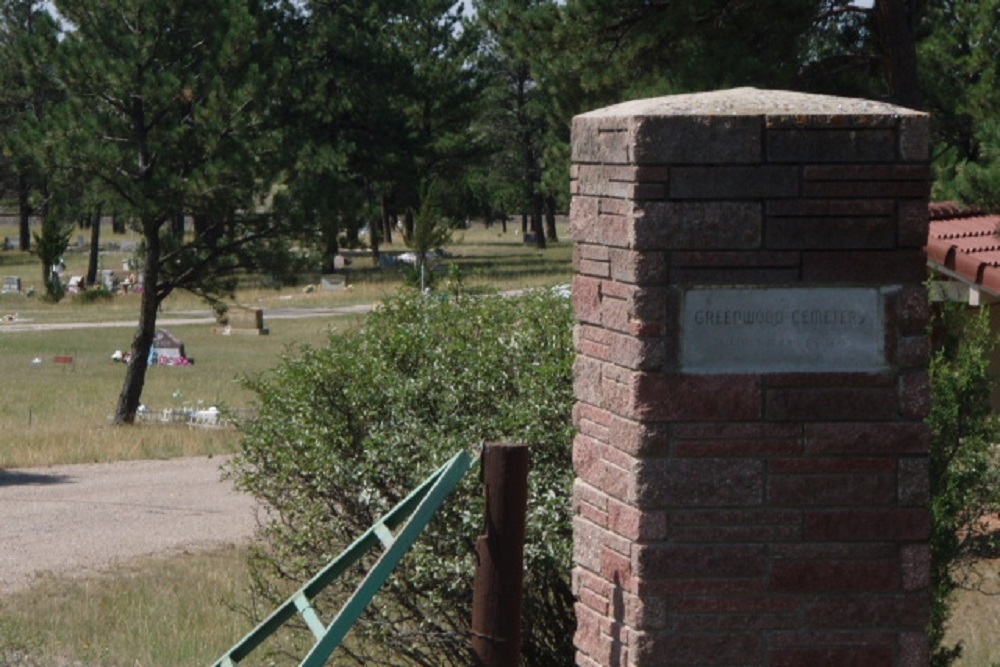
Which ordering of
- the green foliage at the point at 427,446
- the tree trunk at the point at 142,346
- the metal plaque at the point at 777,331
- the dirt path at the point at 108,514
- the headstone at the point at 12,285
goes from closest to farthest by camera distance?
the metal plaque at the point at 777,331, the green foliage at the point at 427,446, the dirt path at the point at 108,514, the tree trunk at the point at 142,346, the headstone at the point at 12,285

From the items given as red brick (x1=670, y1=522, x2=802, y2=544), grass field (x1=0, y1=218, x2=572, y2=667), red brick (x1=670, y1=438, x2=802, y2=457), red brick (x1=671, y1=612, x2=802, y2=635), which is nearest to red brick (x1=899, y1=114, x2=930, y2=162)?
red brick (x1=670, y1=438, x2=802, y2=457)

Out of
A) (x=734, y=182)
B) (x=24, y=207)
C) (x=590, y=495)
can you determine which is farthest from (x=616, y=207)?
(x=24, y=207)

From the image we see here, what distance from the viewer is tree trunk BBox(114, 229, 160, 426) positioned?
82.8 feet

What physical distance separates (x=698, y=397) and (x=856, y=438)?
1.51 feet

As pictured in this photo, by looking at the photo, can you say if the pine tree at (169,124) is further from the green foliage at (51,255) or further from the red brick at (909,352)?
the green foliage at (51,255)

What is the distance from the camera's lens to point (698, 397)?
440 cm

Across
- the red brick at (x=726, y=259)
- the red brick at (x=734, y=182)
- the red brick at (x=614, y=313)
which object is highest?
the red brick at (x=734, y=182)

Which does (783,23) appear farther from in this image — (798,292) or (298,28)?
(298,28)

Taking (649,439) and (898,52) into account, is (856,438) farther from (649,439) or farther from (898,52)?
(898,52)

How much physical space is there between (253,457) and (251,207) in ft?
59.3

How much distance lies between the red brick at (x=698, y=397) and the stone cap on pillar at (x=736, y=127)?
1.93 ft

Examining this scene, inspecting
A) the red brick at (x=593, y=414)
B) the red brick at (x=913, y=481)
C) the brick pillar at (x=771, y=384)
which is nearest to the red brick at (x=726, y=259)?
the brick pillar at (x=771, y=384)

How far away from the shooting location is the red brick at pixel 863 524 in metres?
4.48

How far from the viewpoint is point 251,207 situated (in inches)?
989
